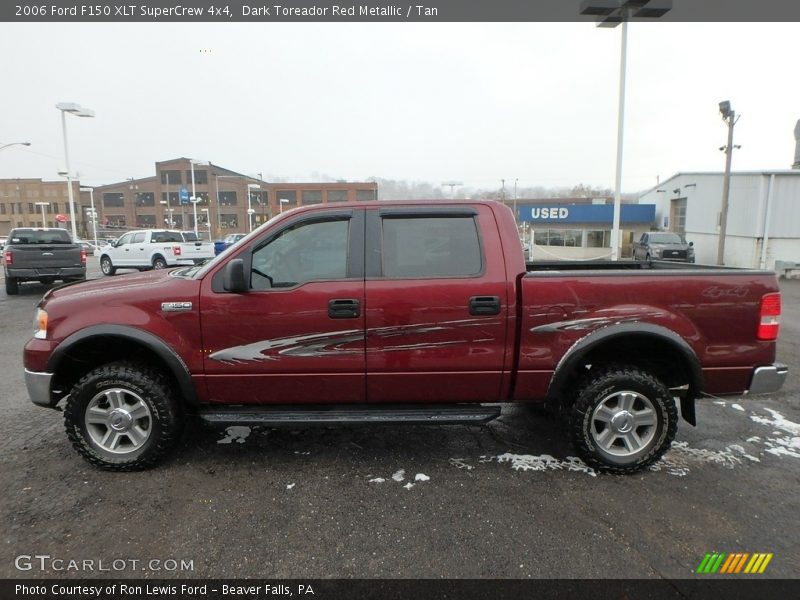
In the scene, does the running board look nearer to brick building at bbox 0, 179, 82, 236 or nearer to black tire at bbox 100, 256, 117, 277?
black tire at bbox 100, 256, 117, 277

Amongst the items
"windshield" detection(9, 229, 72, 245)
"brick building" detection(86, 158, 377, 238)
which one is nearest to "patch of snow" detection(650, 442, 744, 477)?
"windshield" detection(9, 229, 72, 245)

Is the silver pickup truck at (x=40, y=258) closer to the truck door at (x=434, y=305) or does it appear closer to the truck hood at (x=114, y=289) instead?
the truck hood at (x=114, y=289)

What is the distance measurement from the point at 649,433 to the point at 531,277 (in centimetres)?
144

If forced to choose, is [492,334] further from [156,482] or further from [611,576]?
[156,482]

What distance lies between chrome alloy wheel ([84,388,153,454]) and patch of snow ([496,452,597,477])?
2683mm

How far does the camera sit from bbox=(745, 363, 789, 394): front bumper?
3457 mm

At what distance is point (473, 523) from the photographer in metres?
2.90

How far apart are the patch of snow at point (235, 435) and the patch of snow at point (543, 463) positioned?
2143mm

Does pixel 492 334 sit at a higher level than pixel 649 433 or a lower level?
higher

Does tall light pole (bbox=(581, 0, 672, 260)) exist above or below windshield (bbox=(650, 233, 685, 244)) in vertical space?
above

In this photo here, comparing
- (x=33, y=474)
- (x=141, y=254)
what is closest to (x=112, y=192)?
(x=141, y=254)

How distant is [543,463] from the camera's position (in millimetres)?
3656

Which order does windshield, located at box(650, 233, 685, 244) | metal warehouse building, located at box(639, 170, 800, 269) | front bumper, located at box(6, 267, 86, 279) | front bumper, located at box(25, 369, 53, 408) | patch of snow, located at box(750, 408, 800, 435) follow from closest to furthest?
front bumper, located at box(25, 369, 53, 408) → patch of snow, located at box(750, 408, 800, 435) → front bumper, located at box(6, 267, 86, 279) → metal warehouse building, located at box(639, 170, 800, 269) → windshield, located at box(650, 233, 685, 244)
